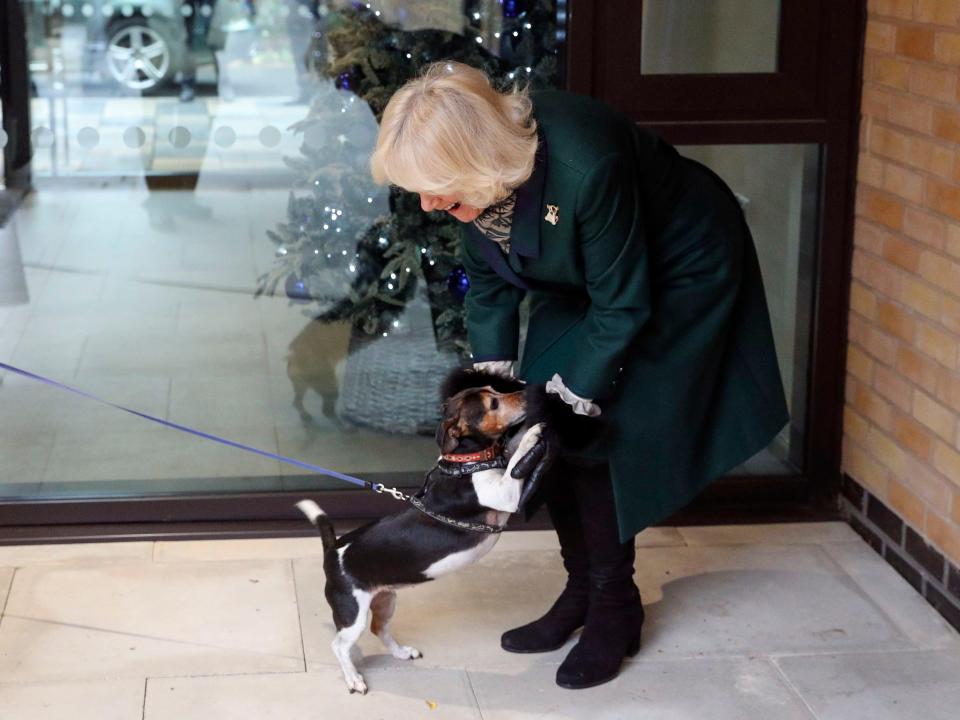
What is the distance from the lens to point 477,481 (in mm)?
2771

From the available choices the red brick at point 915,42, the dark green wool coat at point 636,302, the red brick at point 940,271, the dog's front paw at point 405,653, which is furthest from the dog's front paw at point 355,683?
the red brick at point 915,42

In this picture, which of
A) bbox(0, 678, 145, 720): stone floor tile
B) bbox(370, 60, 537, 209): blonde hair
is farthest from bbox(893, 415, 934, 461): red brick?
bbox(0, 678, 145, 720): stone floor tile

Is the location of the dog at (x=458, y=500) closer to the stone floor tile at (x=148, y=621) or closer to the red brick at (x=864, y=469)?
the stone floor tile at (x=148, y=621)

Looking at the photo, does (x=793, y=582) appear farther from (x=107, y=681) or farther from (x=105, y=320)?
(x=105, y=320)

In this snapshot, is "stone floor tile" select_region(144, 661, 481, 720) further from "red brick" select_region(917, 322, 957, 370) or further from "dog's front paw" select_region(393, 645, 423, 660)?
"red brick" select_region(917, 322, 957, 370)

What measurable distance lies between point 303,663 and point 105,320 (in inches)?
47.4

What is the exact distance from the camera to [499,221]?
2.67 metres

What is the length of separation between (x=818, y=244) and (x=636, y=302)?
1.27m

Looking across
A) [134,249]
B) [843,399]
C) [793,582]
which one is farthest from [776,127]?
[134,249]

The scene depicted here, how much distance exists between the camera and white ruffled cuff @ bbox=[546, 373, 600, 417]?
2.75 meters

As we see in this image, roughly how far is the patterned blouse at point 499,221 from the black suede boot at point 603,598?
1.82 feet

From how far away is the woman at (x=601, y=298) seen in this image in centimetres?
254

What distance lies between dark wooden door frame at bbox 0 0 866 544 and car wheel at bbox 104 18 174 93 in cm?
104

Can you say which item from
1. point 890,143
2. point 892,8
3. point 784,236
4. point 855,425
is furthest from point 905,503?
point 892,8
